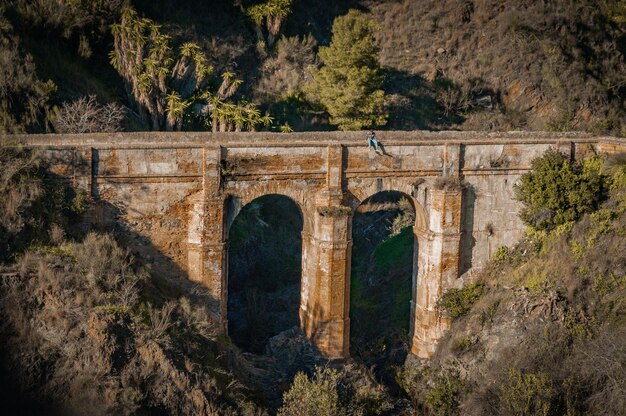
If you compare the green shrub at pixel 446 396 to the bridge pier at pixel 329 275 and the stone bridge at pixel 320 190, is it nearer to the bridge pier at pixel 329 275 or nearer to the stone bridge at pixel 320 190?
the stone bridge at pixel 320 190

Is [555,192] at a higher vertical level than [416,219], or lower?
higher

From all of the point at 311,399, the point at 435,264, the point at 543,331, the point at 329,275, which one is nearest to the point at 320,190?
the point at 329,275

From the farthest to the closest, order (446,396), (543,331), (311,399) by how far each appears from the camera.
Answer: (446,396), (543,331), (311,399)

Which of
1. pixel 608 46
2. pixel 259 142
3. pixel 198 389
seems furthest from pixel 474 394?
pixel 608 46

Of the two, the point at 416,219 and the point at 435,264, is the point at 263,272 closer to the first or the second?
the point at 416,219

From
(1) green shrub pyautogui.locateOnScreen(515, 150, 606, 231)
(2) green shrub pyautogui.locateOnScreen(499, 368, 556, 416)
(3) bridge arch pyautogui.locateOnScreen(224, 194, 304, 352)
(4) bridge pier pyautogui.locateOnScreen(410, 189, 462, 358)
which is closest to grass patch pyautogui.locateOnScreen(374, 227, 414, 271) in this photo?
(3) bridge arch pyautogui.locateOnScreen(224, 194, 304, 352)

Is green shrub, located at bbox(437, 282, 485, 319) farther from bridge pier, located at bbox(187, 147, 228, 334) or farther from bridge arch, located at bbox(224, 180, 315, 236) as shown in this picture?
bridge pier, located at bbox(187, 147, 228, 334)

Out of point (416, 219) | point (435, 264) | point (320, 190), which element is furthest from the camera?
point (416, 219)
